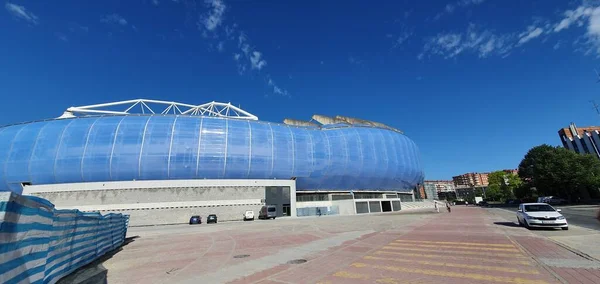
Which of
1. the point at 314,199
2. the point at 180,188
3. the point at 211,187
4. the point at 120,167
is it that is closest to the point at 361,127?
the point at 314,199

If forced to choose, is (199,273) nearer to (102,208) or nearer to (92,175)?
(102,208)

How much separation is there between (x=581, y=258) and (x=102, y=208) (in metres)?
57.8

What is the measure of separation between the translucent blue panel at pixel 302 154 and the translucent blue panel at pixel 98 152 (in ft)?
122

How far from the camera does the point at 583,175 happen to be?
4950 centimetres

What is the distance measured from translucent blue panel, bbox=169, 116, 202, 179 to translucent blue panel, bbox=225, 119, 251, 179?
6420 mm

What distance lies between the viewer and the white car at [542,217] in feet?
51.7

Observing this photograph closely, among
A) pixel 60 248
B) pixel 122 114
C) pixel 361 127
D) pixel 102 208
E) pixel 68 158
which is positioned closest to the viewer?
pixel 60 248

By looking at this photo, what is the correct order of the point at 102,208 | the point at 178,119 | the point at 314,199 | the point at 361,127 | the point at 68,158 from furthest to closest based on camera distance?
the point at 361,127
the point at 314,199
the point at 178,119
the point at 68,158
the point at 102,208

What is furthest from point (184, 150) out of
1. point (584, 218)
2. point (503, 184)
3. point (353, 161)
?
point (503, 184)

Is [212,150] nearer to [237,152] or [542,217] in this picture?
[237,152]

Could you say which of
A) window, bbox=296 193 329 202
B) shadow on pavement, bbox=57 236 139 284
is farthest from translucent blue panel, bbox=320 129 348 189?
shadow on pavement, bbox=57 236 139 284

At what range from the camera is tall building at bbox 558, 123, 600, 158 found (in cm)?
7550

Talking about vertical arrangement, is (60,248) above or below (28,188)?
below

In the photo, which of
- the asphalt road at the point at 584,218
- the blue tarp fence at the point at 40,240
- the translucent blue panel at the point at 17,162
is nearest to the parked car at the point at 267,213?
the asphalt road at the point at 584,218
